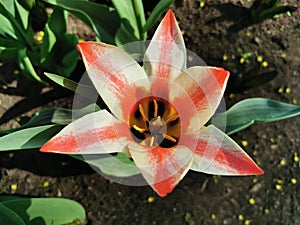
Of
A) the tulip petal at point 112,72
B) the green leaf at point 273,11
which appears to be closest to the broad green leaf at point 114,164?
the tulip petal at point 112,72

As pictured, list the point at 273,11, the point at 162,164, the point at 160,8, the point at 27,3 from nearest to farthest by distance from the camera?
the point at 162,164, the point at 160,8, the point at 27,3, the point at 273,11

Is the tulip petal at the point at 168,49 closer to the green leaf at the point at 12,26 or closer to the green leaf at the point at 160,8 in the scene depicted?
the green leaf at the point at 160,8

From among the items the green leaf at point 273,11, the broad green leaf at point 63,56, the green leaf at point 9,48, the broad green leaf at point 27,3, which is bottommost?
the green leaf at point 273,11

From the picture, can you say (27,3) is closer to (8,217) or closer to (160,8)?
(160,8)

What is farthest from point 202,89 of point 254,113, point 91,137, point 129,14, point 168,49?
point 129,14

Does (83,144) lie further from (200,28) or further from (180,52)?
(200,28)

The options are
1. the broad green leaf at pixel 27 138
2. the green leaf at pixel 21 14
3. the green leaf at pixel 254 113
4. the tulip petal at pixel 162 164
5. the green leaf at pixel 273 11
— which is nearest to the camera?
the tulip petal at pixel 162 164

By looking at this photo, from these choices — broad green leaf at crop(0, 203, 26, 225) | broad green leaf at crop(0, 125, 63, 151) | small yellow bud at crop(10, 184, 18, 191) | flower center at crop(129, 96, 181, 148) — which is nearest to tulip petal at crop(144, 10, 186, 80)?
flower center at crop(129, 96, 181, 148)
